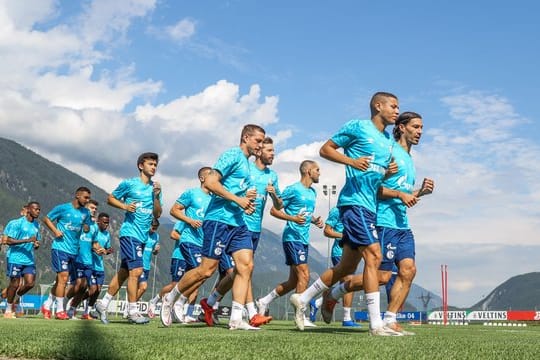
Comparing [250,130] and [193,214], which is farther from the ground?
[250,130]

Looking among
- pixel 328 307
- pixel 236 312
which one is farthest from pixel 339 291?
pixel 236 312

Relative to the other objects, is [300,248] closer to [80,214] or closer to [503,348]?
[80,214]

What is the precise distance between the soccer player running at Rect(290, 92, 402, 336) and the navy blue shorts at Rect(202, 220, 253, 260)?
1.01 metres

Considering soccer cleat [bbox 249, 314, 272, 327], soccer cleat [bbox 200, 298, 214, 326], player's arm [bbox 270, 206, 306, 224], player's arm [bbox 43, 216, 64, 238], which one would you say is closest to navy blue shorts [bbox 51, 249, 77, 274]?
player's arm [bbox 43, 216, 64, 238]

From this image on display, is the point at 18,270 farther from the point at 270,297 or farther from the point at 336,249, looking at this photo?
the point at 336,249

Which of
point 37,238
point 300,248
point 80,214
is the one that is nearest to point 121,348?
point 300,248

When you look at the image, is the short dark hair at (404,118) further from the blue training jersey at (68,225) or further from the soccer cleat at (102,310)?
the blue training jersey at (68,225)

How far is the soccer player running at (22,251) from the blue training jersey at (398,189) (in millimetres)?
8713

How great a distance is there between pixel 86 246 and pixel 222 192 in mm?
7859

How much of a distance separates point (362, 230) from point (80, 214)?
829cm

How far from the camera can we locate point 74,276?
45.2 feet

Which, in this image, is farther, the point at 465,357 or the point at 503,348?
the point at 503,348

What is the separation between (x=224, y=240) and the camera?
7.64 meters

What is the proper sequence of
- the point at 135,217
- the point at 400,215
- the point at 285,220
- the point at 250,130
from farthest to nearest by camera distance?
the point at 285,220
the point at 135,217
the point at 250,130
the point at 400,215
